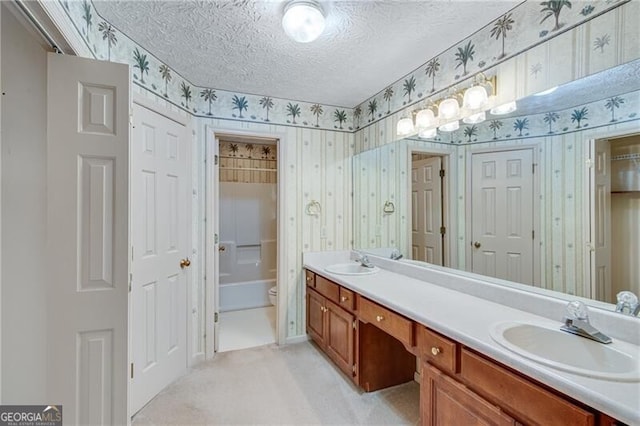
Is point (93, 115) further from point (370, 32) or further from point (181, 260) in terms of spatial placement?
point (370, 32)

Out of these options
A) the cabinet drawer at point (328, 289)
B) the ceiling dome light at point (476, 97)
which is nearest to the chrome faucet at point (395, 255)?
the cabinet drawer at point (328, 289)

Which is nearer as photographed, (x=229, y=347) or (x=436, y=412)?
(x=436, y=412)

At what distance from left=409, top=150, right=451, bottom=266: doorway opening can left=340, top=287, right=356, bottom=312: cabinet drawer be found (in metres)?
0.64

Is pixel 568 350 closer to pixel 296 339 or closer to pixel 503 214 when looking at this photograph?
pixel 503 214

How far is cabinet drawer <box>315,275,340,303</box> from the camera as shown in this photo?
2.31 metres

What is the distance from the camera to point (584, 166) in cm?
137

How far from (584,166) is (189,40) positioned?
2307 mm

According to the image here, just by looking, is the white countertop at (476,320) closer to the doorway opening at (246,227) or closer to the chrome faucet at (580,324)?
the chrome faucet at (580,324)

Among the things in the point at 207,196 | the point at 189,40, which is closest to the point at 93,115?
the point at 189,40

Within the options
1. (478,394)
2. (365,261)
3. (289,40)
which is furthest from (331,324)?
(289,40)

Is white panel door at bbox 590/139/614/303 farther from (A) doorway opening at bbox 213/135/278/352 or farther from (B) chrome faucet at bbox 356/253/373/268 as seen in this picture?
(A) doorway opening at bbox 213/135/278/352

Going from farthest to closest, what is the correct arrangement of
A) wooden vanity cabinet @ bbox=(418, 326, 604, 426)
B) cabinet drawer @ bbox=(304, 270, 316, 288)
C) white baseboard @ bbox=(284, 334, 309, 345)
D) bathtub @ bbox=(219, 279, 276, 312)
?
bathtub @ bbox=(219, 279, 276, 312)
white baseboard @ bbox=(284, 334, 309, 345)
cabinet drawer @ bbox=(304, 270, 316, 288)
wooden vanity cabinet @ bbox=(418, 326, 604, 426)

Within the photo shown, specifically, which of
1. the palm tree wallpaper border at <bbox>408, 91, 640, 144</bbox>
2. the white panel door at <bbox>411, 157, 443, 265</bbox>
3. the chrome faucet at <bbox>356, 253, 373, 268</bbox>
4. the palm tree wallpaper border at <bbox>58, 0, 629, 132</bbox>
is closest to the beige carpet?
the chrome faucet at <bbox>356, 253, 373, 268</bbox>

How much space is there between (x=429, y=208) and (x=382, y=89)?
1.16 meters
